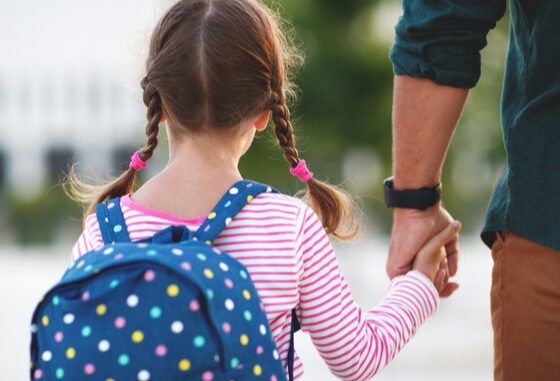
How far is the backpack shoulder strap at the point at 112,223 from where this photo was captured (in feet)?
7.38

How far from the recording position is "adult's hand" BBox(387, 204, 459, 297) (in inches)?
115

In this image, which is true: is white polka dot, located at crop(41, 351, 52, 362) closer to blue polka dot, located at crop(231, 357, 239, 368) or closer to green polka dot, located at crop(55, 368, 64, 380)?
green polka dot, located at crop(55, 368, 64, 380)

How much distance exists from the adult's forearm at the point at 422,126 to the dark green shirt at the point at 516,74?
4cm

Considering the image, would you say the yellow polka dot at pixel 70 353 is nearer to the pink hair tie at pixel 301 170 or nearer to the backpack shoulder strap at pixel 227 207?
the backpack shoulder strap at pixel 227 207

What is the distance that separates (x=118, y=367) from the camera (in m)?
1.97

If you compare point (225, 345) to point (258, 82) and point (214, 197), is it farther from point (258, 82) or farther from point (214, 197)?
point (258, 82)

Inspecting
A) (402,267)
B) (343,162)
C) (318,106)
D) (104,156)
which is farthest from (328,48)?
(104,156)

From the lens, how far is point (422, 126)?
280 cm

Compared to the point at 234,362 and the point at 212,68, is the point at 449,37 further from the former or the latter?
the point at 234,362

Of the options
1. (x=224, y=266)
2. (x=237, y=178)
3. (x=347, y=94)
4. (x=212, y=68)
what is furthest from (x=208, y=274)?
(x=347, y=94)

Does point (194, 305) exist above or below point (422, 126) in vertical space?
below

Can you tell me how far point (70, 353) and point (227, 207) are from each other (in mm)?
491

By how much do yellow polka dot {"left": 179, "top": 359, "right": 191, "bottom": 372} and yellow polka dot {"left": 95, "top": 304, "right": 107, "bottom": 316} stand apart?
0.62 feet

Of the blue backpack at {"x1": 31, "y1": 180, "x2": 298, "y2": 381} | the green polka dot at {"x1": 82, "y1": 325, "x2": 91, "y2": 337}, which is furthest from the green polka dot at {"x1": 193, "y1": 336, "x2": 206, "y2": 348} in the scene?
the green polka dot at {"x1": 82, "y1": 325, "x2": 91, "y2": 337}
